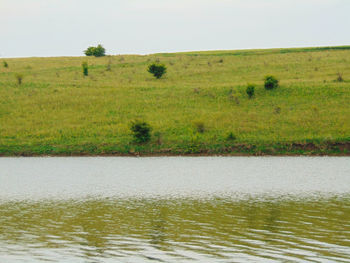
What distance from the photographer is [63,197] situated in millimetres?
33500

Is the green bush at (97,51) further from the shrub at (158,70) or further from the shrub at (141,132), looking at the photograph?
the shrub at (141,132)

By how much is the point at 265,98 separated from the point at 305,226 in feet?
188

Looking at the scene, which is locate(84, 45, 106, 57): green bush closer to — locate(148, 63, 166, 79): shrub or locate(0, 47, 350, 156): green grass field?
locate(0, 47, 350, 156): green grass field

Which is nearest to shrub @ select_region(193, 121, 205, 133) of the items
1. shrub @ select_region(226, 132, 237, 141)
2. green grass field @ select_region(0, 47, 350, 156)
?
green grass field @ select_region(0, 47, 350, 156)

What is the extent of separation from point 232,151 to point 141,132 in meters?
11.8

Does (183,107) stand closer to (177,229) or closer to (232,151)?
(232,151)

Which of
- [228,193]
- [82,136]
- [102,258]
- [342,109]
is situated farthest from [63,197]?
[342,109]

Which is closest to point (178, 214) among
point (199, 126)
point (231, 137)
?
point (231, 137)

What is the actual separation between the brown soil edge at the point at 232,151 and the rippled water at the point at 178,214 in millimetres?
9697

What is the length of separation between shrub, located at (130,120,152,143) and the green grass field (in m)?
1.19

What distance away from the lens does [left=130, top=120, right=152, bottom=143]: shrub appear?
63469 mm

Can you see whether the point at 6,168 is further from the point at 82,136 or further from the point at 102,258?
the point at 102,258

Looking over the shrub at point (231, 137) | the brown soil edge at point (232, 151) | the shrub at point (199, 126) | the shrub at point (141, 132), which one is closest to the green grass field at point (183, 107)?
the brown soil edge at point (232, 151)

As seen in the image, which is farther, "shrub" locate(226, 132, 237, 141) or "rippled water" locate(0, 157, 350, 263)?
"shrub" locate(226, 132, 237, 141)
